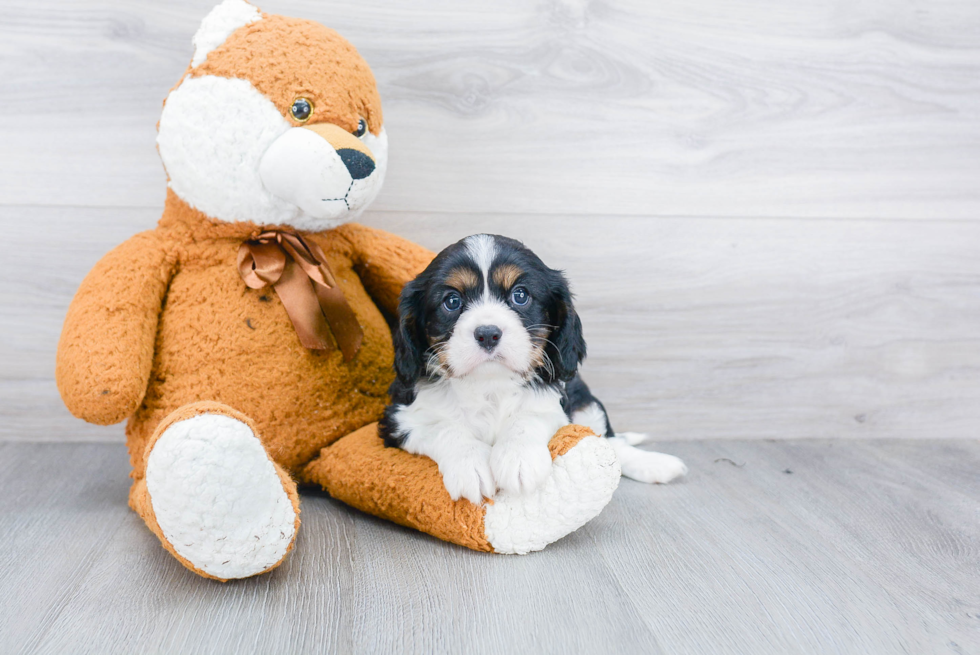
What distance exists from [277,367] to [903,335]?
1877 millimetres

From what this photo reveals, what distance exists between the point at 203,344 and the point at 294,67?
61cm

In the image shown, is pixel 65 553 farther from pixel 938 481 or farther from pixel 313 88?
pixel 938 481

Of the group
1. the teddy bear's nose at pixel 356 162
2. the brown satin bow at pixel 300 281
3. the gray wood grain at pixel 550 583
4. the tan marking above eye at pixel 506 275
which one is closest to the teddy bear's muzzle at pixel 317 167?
the teddy bear's nose at pixel 356 162

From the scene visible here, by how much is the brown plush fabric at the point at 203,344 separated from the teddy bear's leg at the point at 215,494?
0.36 metres

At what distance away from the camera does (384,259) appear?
1750mm

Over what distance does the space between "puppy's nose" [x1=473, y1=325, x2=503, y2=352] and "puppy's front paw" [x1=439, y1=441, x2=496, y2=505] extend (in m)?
0.21

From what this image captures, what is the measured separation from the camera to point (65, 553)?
134 cm

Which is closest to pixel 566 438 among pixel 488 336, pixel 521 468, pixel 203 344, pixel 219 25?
pixel 521 468

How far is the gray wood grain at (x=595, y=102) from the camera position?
188cm

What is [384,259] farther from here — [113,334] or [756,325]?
[756,325]

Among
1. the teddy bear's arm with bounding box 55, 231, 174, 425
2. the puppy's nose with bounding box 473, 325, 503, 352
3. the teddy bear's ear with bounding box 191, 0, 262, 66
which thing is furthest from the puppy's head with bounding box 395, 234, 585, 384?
the teddy bear's ear with bounding box 191, 0, 262, 66

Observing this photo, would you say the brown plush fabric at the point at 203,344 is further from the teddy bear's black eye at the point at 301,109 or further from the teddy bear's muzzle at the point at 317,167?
the teddy bear's black eye at the point at 301,109

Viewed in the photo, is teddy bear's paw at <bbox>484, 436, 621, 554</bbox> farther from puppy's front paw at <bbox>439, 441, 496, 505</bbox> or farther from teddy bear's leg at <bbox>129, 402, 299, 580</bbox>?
teddy bear's leg at <bbox>129, 402, 299, 580</bbox>

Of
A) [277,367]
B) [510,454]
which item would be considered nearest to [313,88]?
[277,367]
